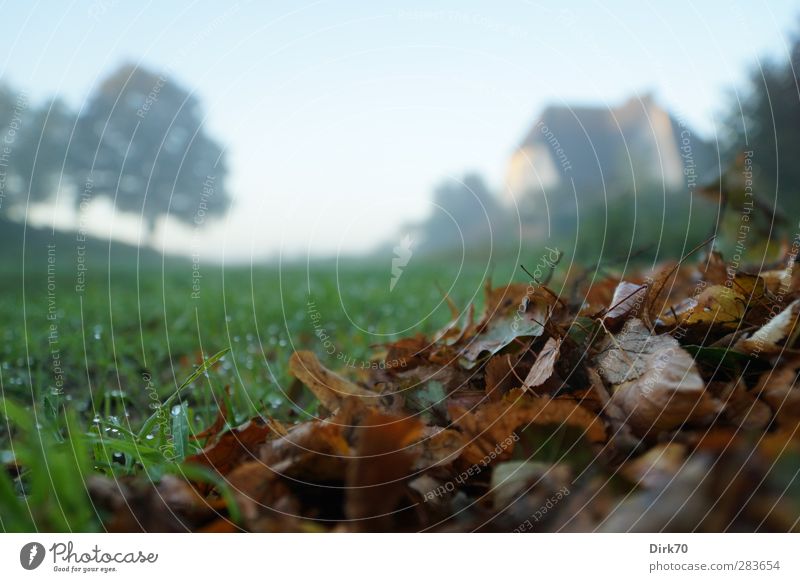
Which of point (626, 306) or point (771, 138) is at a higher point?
point (771, 138)

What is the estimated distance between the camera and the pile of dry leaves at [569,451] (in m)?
0.56

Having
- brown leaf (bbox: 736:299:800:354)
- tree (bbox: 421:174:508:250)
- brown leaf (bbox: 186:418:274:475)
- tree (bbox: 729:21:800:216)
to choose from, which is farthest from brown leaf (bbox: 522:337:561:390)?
tree (bbox: 729:21:800:216)

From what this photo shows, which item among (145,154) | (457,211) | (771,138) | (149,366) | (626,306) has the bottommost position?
(149,366)

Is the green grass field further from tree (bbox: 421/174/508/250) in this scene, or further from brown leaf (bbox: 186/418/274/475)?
tree (bbox: 421/174/508/250)

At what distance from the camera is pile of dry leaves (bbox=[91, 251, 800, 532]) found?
563 millimetres

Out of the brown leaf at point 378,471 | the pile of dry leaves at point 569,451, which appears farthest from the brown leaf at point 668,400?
the brown leaf at point 378,471

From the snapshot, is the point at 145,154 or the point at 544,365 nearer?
the point at 544,365

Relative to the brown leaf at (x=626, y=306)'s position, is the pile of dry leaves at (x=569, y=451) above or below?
below

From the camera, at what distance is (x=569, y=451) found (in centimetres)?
61

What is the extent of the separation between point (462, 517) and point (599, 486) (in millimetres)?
140

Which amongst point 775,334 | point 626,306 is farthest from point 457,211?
point 775,334

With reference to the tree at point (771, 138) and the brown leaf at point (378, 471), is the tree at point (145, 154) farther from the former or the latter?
the brown leaf at point (378, 471)

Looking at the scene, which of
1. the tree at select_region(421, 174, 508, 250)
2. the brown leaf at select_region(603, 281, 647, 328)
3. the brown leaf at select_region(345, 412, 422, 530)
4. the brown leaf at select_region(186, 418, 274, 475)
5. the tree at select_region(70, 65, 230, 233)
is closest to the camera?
the brown leaf at select_region(345, 412, 422, 530)

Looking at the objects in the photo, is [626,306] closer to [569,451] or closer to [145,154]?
[569,451]
